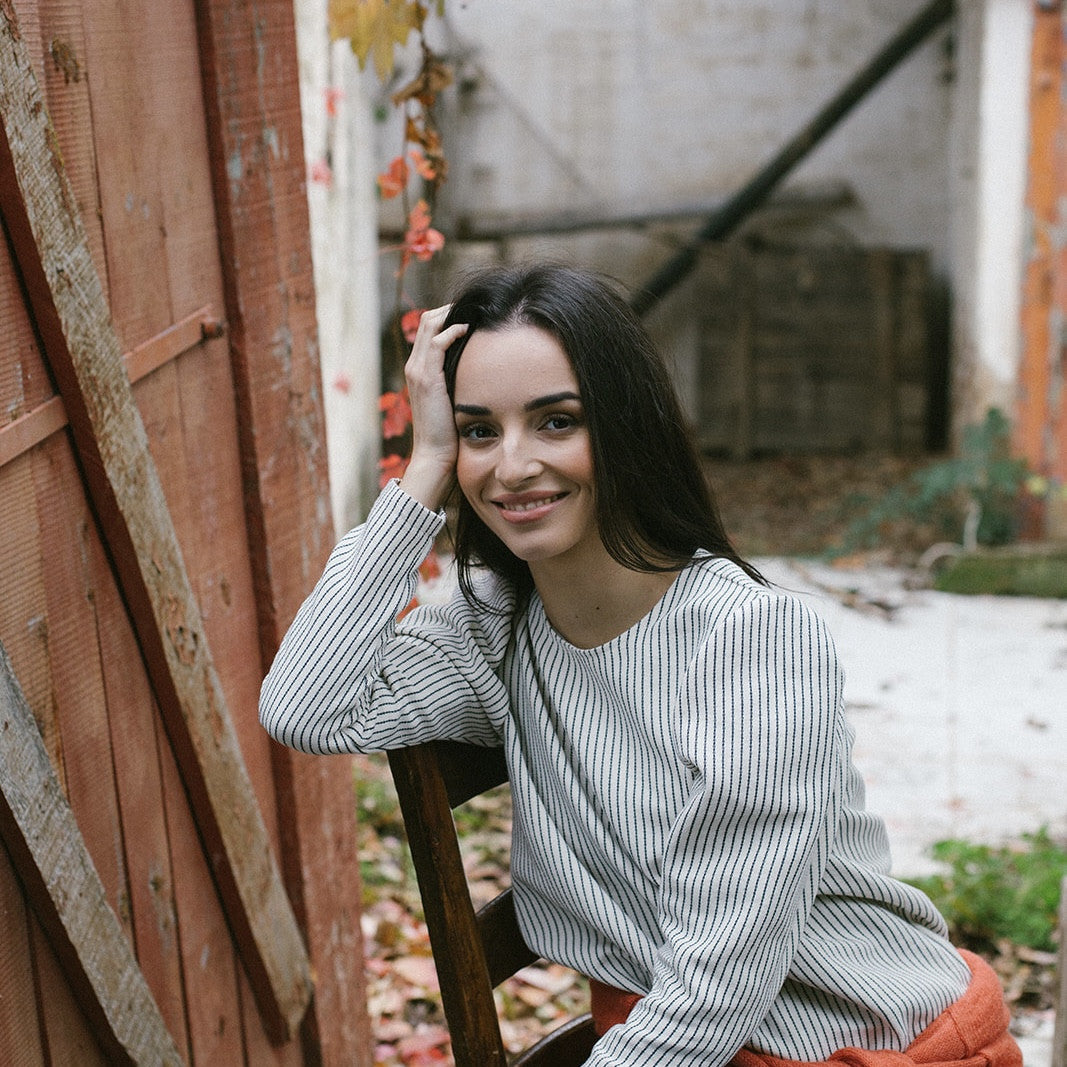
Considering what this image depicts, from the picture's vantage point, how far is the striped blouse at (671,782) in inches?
58.2

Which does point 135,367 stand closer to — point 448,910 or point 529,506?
point 529,506

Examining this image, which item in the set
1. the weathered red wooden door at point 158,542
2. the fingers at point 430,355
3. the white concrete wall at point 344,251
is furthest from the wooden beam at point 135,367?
the white concrete wall at point 344,251

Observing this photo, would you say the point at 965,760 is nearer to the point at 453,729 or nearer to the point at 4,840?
the point at 453,729

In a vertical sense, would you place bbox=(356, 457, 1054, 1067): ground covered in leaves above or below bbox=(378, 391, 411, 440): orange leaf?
below

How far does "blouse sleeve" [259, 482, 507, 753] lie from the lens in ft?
5.34

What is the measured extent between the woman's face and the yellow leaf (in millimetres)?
952

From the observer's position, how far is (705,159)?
9.46 metres

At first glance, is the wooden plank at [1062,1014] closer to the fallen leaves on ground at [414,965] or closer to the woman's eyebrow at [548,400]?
the fallen leaves on ground at [414,965]

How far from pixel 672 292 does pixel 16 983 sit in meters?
8.47

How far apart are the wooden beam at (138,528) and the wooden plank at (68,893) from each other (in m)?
0.29

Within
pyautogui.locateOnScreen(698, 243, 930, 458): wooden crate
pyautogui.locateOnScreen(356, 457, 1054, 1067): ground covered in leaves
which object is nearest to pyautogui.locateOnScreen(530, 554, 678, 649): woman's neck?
pyautogui.locateOnScreen(356, 457, 1054, 1067): ground covered in leaves

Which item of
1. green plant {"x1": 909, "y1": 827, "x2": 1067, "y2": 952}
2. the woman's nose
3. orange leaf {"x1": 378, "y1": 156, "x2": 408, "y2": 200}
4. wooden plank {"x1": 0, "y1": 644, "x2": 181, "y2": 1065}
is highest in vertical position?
orange leaf {"x1": 378, "y1": 156, "x2": 408, "y2": 200}

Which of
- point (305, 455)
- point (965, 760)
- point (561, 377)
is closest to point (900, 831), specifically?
point (965, 760)

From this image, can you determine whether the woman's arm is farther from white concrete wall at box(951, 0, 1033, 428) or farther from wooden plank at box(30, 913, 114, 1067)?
white concrete wall at box(951, 0, 1033, 428)
